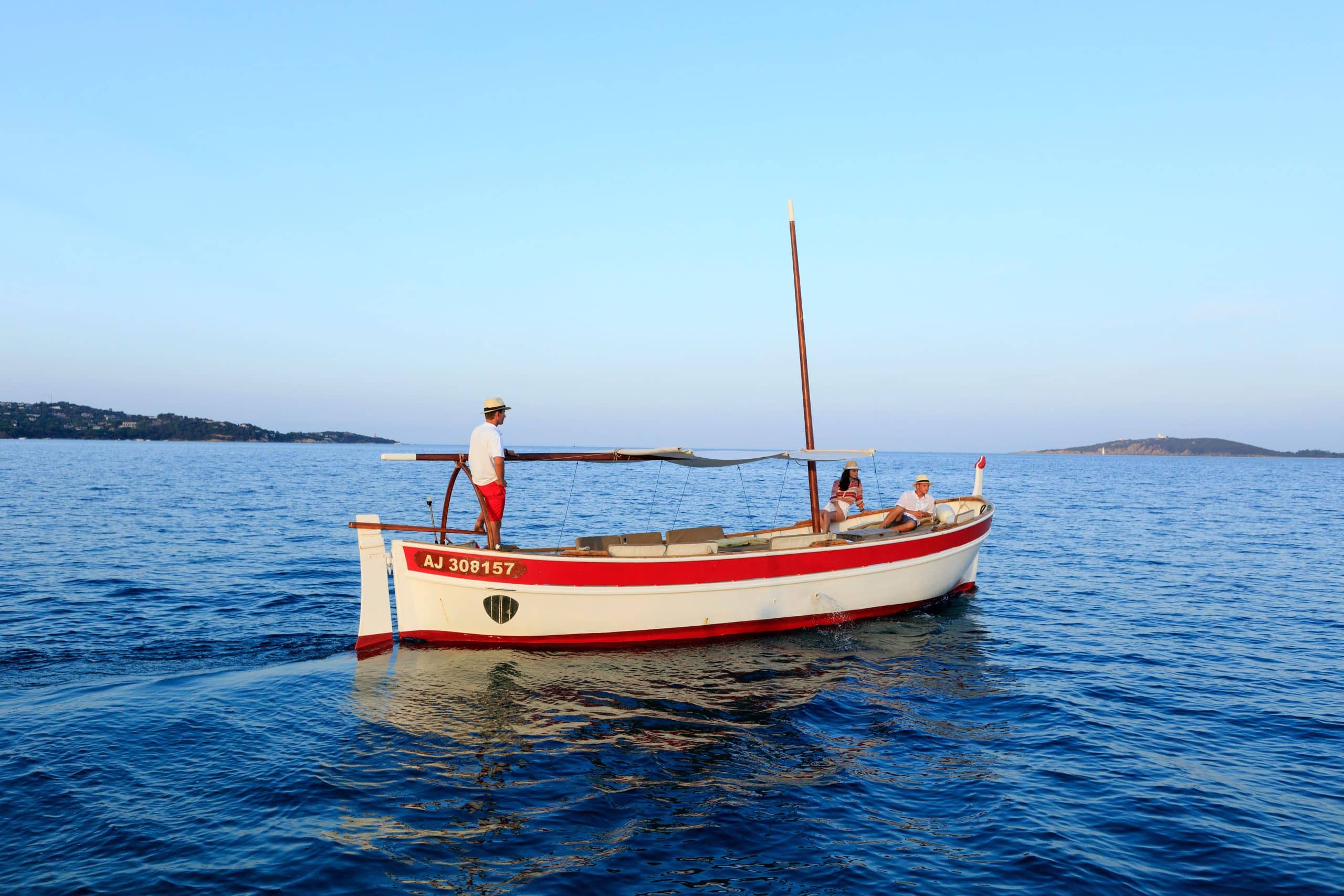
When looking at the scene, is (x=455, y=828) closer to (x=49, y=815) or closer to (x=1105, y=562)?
(x=49, y=815)

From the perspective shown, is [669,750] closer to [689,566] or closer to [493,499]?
[689,566]

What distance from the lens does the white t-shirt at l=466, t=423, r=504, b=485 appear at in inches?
464

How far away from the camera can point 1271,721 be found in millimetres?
9977

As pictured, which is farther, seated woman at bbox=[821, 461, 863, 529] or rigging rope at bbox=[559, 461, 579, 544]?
rigging rope at bbox=[559, 461, 579, 544]

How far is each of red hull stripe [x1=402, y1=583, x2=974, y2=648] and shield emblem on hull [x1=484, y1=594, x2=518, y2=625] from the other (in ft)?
1.16

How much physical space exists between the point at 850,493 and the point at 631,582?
643cm

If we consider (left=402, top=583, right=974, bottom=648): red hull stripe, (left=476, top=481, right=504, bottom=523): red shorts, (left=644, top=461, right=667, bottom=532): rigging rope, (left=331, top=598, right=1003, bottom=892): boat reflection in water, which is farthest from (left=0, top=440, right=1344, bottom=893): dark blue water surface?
(left=644, top=461, right=667, bottom=532): rigging rope

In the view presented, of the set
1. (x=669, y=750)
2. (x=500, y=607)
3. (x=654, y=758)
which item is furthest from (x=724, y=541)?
(x=654, y=758)

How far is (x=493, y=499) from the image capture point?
1224 cm

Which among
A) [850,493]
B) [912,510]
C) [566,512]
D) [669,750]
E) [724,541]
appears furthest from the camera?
[566,512]

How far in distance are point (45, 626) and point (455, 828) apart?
418 inches

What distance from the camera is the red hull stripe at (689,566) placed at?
474 inches

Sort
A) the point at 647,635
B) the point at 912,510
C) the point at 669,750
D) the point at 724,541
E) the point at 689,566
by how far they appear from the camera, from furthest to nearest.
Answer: the point at 912,510 < the point at 724,541 < the point at 647,635 < the point at 689,566 < the point at 669,750

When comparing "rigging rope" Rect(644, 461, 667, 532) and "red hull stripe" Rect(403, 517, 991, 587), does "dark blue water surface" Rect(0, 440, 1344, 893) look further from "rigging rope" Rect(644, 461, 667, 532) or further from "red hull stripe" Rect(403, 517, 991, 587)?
"rigging rope" Rect(644, 461, 667, 532)
